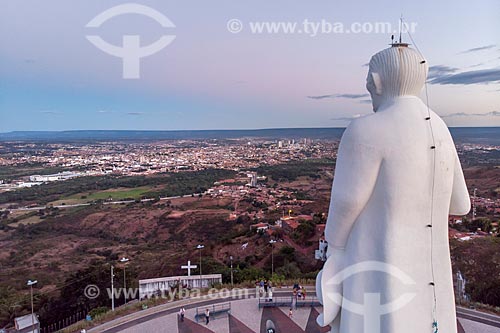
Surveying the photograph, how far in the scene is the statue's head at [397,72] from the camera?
17.7 ft

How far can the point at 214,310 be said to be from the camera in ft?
46.7

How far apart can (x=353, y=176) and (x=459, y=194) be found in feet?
6.01

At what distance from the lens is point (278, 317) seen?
13805mm

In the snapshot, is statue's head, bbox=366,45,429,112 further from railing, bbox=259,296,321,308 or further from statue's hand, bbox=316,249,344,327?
railing, bbox=259,296,321,308

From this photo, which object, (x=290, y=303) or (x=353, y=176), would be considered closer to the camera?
(x=353, y=176)

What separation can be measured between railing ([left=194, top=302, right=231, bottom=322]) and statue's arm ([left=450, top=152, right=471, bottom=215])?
400 inches

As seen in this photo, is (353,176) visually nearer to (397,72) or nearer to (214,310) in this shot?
(397,72)

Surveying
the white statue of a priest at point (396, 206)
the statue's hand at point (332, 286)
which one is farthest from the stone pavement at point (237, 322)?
the white statue of a priest at point (396, 206)

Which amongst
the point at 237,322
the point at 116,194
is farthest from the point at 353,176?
the point at 116,194

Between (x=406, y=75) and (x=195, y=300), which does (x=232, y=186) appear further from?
(x=406, y=75)

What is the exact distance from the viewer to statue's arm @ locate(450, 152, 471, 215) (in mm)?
5719

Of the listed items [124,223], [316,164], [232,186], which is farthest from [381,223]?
[316,164]

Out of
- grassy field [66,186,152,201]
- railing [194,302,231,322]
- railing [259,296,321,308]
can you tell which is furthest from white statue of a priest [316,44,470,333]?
grassy field [66,186,152,201]

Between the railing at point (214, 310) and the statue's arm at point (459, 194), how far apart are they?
1015 centimetres
